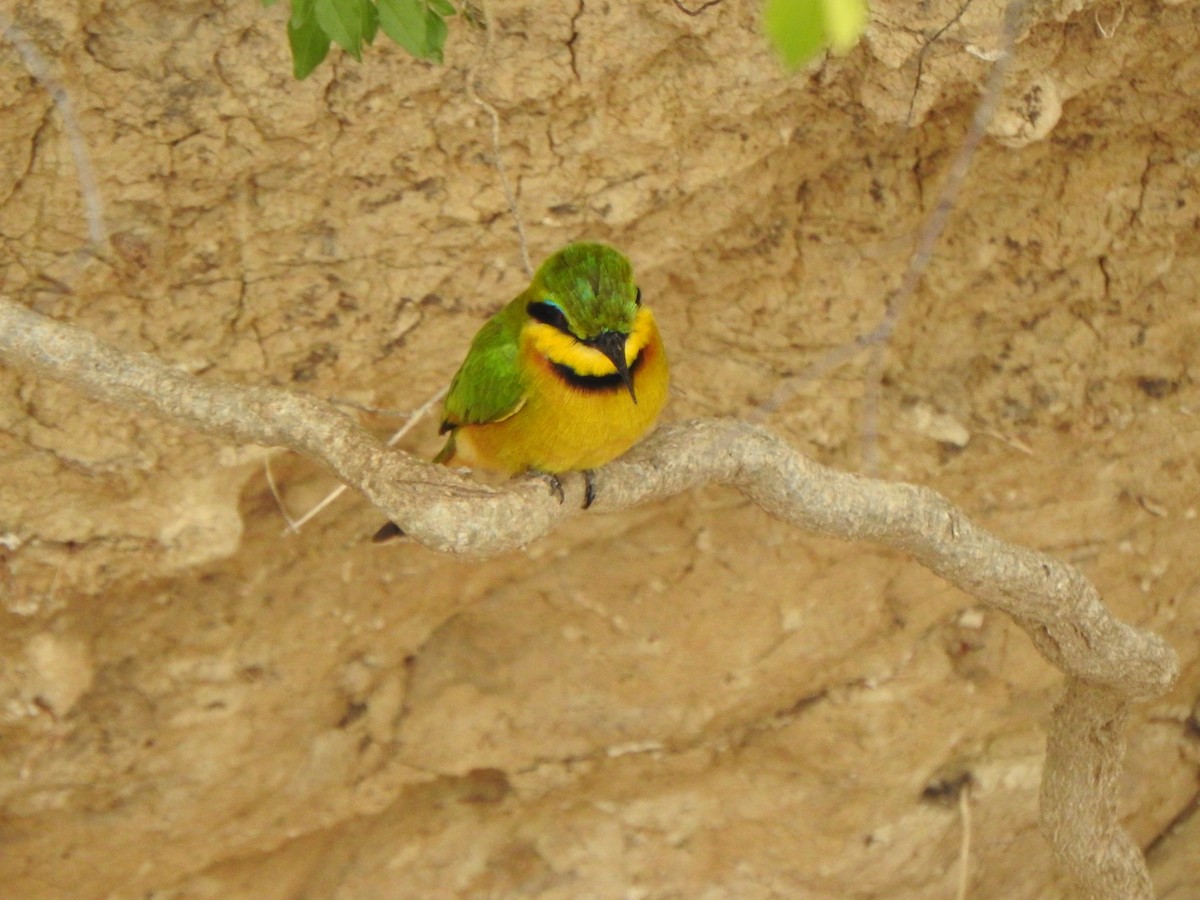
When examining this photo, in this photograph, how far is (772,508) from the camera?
2098mm

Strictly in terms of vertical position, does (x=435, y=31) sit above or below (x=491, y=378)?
above

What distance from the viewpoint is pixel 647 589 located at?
10.3 feet

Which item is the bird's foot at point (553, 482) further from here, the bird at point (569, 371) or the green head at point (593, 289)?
the green head at point (593, 289)

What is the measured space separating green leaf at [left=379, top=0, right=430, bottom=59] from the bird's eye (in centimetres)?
54

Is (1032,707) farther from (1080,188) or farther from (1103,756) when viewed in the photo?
(1080,188)

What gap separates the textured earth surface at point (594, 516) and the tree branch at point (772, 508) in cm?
53

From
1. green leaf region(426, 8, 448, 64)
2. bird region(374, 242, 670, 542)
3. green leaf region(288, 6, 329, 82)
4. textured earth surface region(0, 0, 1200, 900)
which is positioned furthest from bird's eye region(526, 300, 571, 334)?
green leaf region(288, 6, 329, 82)

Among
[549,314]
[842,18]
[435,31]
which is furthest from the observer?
[549,314]

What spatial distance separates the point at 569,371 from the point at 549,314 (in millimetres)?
112

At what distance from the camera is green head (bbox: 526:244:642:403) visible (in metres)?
2.06

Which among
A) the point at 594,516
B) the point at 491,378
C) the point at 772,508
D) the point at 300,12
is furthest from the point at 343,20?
the point at 594,516

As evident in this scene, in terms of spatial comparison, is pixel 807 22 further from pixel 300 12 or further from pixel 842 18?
pixel 300 12

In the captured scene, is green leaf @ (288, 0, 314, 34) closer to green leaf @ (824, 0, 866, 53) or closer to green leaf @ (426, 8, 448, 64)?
green leaf @ (426, 8, 448, 64)

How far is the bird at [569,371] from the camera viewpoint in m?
2.08
